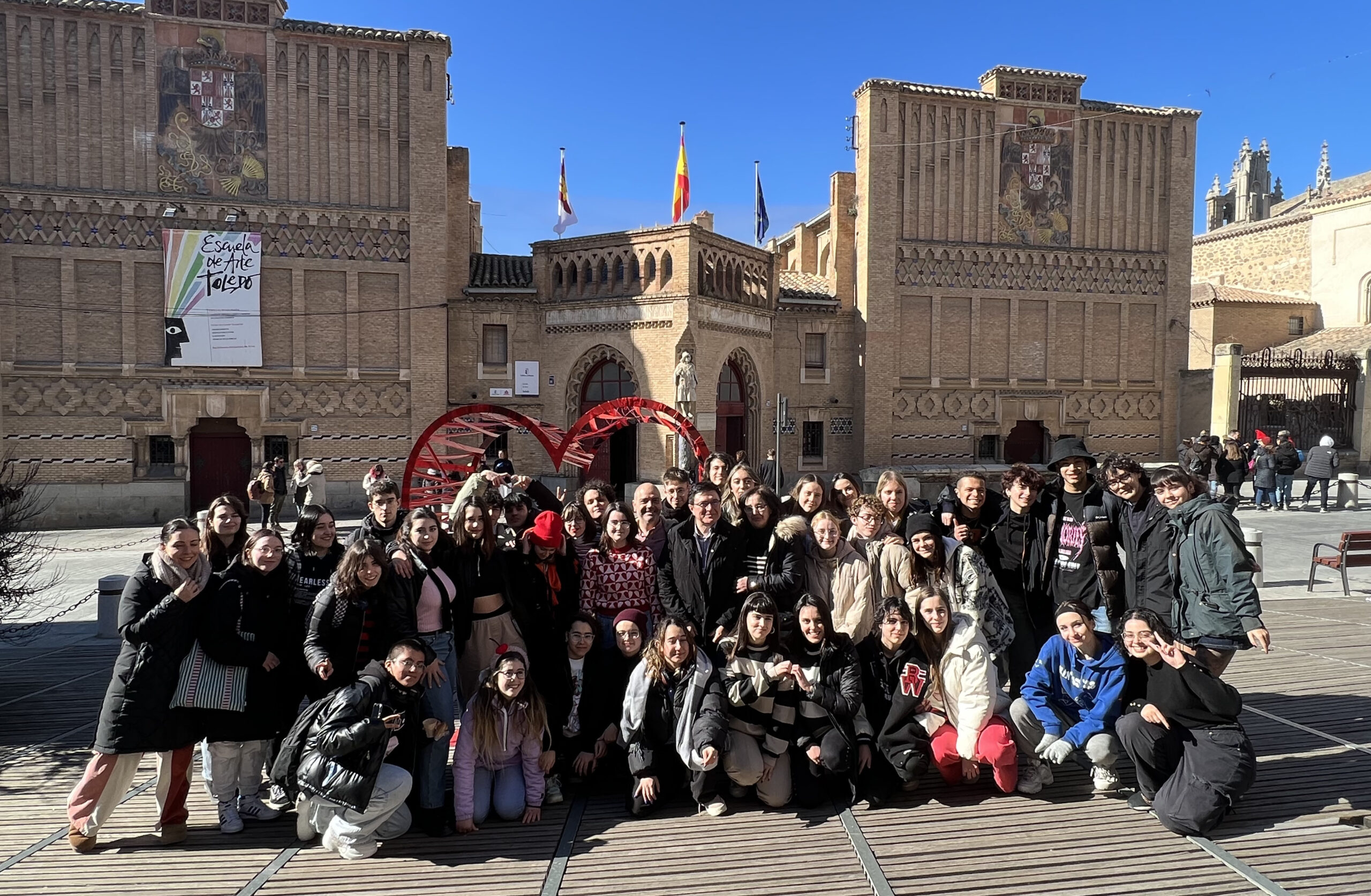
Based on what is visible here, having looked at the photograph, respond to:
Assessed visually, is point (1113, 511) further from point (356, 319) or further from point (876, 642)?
point (356, 319)

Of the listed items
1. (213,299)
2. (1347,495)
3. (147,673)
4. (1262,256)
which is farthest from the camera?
(1262,256)

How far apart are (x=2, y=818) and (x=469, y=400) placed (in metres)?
18.1

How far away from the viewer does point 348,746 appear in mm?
4734

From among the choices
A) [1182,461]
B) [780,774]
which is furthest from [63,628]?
[1182,461]

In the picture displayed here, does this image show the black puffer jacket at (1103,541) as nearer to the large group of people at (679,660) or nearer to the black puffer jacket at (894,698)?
the large group of people at (679,660)

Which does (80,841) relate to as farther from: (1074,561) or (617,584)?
(1074,561)

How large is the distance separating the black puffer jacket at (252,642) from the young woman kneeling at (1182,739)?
16.7 feet

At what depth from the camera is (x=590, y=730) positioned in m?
5.70

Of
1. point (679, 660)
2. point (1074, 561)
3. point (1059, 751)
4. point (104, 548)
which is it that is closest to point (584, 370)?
point (104, 548)

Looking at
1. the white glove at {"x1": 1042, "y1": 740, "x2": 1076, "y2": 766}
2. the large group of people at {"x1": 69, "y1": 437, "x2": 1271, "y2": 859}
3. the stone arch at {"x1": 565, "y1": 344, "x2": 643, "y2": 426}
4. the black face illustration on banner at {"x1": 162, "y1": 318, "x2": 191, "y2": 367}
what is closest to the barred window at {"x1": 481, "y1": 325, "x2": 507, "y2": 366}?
the stone arch at {"x1": 565, "y1": 344, "x2": 643, "y2": 426}

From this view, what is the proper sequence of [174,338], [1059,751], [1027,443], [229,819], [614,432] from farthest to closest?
[1027,443], [614,432], [174,338], [1059,751], [229,819]

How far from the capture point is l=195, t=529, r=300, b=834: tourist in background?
511 centimetres

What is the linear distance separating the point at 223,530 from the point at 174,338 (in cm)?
1834

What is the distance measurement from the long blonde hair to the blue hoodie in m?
3.10
